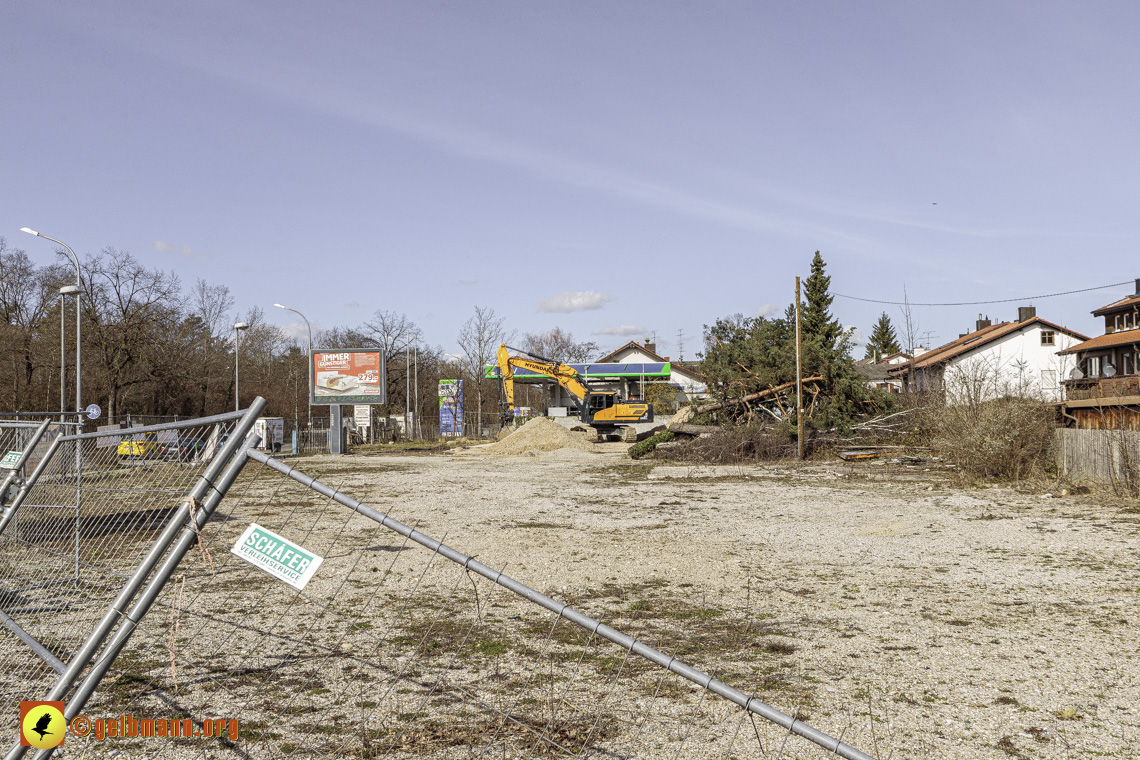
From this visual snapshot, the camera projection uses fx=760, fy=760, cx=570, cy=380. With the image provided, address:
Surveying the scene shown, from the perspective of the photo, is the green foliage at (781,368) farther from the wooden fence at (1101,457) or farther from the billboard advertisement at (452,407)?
the billboard advertisement at (452,407)

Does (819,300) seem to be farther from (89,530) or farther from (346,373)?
(89,530)

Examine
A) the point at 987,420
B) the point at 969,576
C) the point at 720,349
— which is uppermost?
the point at 720,349

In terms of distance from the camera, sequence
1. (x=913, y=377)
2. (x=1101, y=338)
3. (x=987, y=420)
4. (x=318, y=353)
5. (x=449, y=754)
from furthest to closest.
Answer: (x=1101, y=338), (x=318, y=353), (x=913, y=377), (x=987, y=420), (x=449, y=754)

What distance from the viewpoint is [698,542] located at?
12.3 meters

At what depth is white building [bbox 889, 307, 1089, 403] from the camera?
2078cm

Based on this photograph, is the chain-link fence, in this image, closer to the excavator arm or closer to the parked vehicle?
the parked vehicle

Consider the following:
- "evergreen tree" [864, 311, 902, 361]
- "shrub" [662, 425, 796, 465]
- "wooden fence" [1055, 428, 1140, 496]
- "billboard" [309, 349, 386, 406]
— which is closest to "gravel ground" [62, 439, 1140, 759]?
"wooden fence" [1055, 428, 1140, 496]

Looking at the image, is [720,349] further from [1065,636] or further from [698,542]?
[1065,636]

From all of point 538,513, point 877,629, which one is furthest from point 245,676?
point 538,513

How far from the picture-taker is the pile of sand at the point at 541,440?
3806 centimetres

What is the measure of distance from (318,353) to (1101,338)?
49.1 metres

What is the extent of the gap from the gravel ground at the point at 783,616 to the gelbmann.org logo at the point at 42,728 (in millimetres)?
1459

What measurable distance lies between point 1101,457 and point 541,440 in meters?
25.2

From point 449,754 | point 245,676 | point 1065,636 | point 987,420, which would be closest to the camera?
point 449,754
